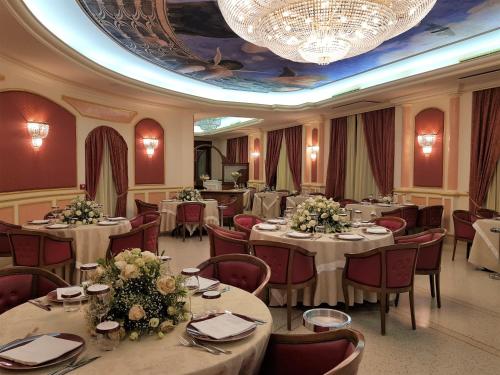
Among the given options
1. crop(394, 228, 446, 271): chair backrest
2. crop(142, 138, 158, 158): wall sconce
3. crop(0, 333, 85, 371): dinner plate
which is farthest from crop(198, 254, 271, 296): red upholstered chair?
crop(142, 138, 158, 158): wall sconce

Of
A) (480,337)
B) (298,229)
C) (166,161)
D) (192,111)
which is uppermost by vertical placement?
(192,111)

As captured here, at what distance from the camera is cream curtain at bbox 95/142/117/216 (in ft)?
28.7

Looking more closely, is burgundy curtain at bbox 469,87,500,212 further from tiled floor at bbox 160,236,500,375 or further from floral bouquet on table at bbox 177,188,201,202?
floral bouquet on table at bbox 177,188,201,202

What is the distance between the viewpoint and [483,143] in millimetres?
7223

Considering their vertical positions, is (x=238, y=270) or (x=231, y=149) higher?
(x=231, y=149)

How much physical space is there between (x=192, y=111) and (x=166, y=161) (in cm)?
157

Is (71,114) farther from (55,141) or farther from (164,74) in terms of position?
(164,74)

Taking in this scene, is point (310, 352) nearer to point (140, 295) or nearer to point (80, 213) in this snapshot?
point (140, 295)

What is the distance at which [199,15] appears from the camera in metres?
5.15

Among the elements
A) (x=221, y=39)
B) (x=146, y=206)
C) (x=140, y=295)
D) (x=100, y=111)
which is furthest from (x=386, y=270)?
(x=100, y=111)

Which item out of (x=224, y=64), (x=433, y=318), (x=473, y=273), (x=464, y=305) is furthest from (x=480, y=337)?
(x=224, y=64)

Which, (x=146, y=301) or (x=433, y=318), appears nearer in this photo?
(x=146, y=301)

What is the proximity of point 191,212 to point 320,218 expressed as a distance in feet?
13.7

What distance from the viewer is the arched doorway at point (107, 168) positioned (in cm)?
832
